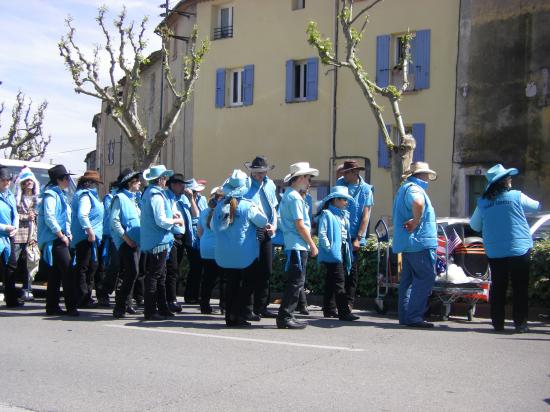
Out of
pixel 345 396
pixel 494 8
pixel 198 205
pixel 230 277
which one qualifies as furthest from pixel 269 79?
pixel 345 396

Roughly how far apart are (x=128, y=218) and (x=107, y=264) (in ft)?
6.36

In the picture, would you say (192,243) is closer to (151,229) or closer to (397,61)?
(151,229)

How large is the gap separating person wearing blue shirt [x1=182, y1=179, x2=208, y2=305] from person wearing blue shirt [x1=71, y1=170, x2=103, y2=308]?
4.34ft

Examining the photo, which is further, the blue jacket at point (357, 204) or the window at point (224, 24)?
the window at point (224, 24)

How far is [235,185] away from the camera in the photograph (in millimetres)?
9422

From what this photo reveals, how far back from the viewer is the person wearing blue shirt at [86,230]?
11000mm

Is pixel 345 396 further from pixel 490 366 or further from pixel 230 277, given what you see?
pixel 230 277

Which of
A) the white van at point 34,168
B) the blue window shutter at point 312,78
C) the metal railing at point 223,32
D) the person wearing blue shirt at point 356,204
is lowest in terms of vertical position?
the person wearing blue shirt at point 356,204

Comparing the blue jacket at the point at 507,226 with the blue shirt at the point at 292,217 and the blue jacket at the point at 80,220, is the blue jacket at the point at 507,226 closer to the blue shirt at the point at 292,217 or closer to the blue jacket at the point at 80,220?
the blue shirt at the point at 292,217

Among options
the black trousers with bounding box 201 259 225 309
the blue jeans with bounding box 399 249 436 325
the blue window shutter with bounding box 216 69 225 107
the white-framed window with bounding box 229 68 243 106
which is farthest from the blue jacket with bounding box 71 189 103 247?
the blue window shutter with bounding box 216 69 225 107

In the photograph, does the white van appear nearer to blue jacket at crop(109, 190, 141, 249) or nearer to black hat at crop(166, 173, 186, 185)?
black hat at crop(166, 173, 186, 185)

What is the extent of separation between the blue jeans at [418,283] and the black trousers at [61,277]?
4.20 meters

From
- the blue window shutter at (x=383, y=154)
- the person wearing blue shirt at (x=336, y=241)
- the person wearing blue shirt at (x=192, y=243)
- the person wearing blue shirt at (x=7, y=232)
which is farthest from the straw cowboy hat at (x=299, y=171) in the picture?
the blue window shutter at (x=383, y=154)

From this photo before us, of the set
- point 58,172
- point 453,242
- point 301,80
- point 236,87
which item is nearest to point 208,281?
point 58,172
